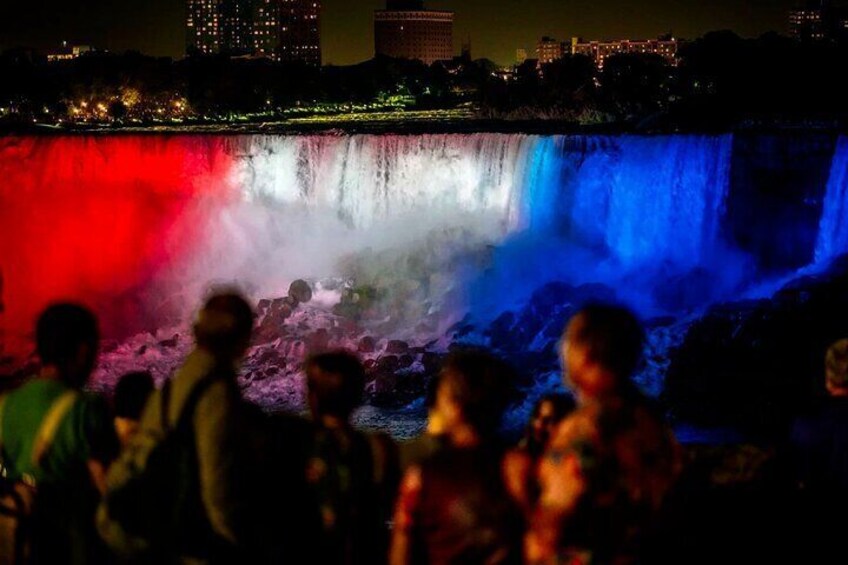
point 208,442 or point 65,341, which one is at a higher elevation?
point 65,341

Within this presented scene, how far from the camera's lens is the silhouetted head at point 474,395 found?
9.45ft

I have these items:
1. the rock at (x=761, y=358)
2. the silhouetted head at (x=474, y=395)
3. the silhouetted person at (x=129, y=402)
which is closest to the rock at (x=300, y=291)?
the rock at (x=761, y=358)

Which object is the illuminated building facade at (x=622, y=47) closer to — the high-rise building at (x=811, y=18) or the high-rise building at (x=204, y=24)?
the high-rise building at (x=811, y=18)

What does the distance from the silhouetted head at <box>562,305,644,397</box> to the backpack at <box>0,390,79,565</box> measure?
1.60 meters

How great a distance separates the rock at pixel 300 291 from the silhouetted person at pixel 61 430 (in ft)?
51.0

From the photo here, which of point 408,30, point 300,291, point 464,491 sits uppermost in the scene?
point 408,30

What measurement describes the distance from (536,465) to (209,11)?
163 meters

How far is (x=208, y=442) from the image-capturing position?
10.00 feet

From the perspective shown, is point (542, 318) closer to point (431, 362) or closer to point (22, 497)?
point (431, 362)

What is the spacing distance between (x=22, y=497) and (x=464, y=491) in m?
1.55

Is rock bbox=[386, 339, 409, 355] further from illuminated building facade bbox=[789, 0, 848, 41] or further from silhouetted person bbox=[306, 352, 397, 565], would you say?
illuminated building facade bbox=[789, 0, 848, 41]

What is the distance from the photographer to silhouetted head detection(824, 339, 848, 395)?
11.3ft

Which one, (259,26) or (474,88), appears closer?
(474,88)

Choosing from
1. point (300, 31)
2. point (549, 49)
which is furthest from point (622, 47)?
point (300, 31)
